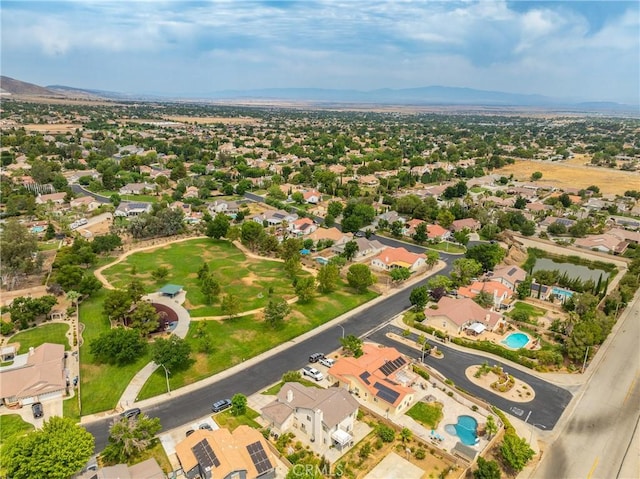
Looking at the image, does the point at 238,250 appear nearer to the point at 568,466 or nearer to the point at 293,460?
the point at 293,460

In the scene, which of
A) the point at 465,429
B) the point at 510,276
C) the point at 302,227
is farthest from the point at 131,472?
the point at 302,227

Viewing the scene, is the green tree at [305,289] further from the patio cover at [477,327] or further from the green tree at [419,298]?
the patio cover at [477,327]

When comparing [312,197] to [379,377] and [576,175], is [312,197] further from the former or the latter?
[576,175]

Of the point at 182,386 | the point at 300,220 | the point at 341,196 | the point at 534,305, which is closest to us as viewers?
the point at 182,386

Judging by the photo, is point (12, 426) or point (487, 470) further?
point (12, 426)

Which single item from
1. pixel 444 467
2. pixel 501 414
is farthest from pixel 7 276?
pixel 501 414
